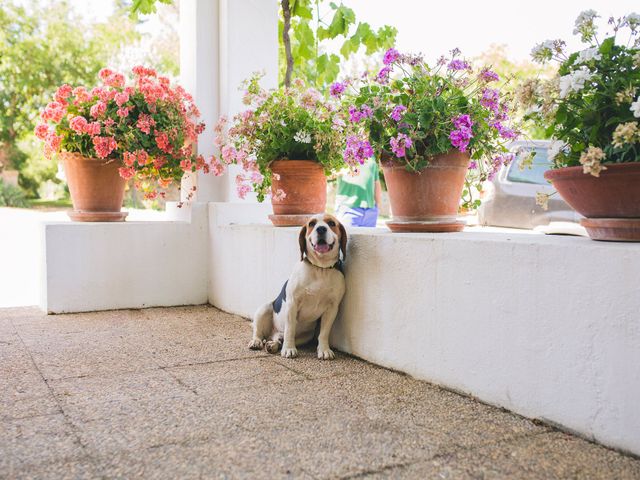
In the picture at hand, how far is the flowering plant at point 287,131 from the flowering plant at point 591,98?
1735mm

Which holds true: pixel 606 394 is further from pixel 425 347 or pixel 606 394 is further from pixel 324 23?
pixel 324 23

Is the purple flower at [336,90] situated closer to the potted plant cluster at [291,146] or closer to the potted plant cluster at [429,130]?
the potted plant cluster at [429,130]

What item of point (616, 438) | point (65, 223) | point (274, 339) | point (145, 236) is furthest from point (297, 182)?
point (616, 438)

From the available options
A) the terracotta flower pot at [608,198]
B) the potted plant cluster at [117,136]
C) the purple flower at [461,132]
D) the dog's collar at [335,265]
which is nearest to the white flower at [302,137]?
the dog's collar at [335,265]

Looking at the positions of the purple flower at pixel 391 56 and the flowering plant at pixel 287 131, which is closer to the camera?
the purple flower at pixel 391 56

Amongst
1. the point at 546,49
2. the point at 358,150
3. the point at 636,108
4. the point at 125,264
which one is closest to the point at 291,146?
the point at 358,150

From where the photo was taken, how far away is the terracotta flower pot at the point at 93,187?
194 inches

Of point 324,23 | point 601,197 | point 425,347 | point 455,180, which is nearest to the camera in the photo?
point 601,197

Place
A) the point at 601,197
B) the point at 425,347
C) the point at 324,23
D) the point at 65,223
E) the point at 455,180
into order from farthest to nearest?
the point at 324,23, the point at 65,223, the point at 455,180, the point at 425,347, the point at 601,197

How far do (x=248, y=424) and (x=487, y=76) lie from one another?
2.00m

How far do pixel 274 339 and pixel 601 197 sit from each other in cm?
202

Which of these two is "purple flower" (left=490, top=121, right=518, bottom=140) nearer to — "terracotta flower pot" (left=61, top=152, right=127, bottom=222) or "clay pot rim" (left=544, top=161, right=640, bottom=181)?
"clay pot rim" (left=544, top=161, right=640, bottom=181)

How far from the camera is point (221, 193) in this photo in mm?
5223

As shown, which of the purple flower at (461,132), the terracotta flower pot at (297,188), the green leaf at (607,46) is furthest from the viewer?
the terracotta flower pot at (297,188)
